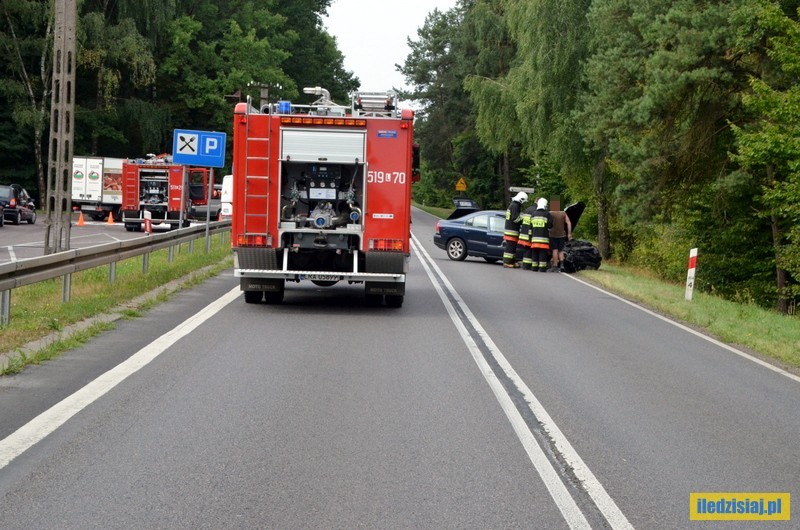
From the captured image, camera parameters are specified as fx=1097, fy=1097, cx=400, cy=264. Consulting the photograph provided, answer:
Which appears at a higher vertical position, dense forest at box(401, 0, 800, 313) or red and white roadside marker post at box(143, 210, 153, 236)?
dense forest at box(401, 0, 800, 313)

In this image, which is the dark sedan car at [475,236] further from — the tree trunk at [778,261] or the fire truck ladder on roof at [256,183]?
the fire truck ladder on roof at [256,183]

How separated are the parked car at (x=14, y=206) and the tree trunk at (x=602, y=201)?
22080 mm

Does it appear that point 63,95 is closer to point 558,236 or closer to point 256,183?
point 256,183

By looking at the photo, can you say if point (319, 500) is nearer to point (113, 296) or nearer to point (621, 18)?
point (113, 296)

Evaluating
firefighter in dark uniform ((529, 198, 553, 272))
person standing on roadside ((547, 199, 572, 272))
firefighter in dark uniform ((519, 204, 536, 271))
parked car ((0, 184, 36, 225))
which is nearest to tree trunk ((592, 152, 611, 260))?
person standing on roadside ((547, 199, 572, 272))

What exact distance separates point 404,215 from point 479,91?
3418cm

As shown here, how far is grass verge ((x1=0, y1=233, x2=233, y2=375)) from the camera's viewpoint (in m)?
11.2

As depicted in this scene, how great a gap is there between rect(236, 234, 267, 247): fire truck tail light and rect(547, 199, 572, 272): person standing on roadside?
47.8 feet

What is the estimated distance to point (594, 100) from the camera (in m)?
32.4

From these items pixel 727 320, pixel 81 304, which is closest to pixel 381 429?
pixel 81 304

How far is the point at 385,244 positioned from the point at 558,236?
14.5 metres

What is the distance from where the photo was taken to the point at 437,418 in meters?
8.46

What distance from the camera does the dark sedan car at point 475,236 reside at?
1262 inches

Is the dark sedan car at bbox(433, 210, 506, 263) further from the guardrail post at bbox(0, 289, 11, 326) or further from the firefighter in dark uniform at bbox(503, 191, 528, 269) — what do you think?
the guardrail post at bbox(0, 289, 11, 326)
